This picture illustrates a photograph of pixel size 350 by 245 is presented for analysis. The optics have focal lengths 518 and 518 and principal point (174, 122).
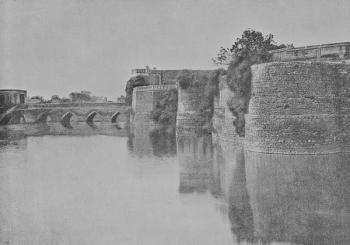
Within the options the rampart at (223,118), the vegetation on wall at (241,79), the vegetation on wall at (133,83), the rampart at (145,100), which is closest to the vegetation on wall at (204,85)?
the rampart at (223,118)

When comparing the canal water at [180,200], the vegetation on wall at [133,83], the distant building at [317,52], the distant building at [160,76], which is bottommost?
the canal water at [180,200]

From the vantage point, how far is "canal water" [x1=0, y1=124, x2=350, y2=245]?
34.9 ft

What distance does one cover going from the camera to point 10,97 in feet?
252

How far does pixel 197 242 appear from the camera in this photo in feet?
33.3

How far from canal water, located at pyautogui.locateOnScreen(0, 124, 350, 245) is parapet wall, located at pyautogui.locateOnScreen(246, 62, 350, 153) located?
830 millimetres

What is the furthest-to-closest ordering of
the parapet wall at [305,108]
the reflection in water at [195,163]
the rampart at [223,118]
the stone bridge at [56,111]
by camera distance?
the stone bridge at [56,111], the rampart at [223,118], the parapet wall at [305,108], the reflection in water at [195,163]

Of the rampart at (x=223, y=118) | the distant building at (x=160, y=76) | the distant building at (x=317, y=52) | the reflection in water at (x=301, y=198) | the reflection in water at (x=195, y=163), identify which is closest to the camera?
the reflection in water at (x=301, y=198)

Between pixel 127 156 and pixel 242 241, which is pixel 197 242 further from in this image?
pixel 127 156

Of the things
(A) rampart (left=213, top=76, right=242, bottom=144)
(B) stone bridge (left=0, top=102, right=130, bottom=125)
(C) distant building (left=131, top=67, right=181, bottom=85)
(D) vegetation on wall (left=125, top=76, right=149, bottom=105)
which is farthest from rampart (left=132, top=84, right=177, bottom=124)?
(A) rampart (left=213, top=76, right=242, bottom=144)

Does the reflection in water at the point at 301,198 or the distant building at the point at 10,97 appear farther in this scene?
the distant building at the point at 10,97

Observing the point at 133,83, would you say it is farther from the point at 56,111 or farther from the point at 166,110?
the point at 166,110

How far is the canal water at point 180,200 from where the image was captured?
10641 millimetres

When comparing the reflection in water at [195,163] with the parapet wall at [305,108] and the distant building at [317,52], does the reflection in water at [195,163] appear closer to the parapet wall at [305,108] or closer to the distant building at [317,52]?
the parapet wall at [305,108]

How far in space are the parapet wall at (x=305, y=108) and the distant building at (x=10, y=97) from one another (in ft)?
184
